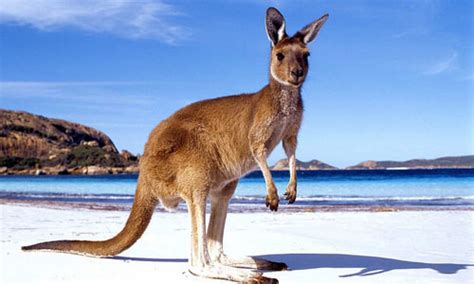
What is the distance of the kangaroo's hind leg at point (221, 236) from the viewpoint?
482 centimetres

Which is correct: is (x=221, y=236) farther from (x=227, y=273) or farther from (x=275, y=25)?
(x=275, y=25)

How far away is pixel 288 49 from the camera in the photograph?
171 inches

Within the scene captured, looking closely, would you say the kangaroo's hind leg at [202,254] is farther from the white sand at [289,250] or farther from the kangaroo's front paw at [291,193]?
the kangaroo's front paw at [291,193]

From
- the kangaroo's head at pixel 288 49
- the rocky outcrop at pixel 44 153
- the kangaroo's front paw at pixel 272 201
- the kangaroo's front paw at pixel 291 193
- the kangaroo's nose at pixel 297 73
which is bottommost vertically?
the kangaroo's front paw at pixel 272 201

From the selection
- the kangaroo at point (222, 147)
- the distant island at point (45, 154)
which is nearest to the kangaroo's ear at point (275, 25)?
the kangaroo at point (222, 147)

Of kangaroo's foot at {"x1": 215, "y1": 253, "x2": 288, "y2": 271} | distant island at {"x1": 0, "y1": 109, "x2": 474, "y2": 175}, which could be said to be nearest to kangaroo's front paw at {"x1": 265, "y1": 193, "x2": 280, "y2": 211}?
kangaroo's foot at {"x1": 215, "y1": 253, "x2": 288, "y2": 271}

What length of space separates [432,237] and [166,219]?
4499 millimetres

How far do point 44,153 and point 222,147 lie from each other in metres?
82.7

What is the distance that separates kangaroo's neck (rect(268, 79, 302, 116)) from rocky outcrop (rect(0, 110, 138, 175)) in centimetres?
7218

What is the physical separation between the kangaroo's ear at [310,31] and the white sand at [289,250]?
1.82 metres

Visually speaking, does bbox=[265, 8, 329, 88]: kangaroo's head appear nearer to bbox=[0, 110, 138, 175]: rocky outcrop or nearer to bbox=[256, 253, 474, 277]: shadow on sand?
bbox=[256, 253, 474, 277]: shadow on sand

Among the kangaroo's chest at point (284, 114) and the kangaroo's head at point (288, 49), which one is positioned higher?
the kangaroo's head at point (288, 49)

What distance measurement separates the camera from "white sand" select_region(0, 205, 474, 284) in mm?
4652

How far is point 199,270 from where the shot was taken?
14.5ft
